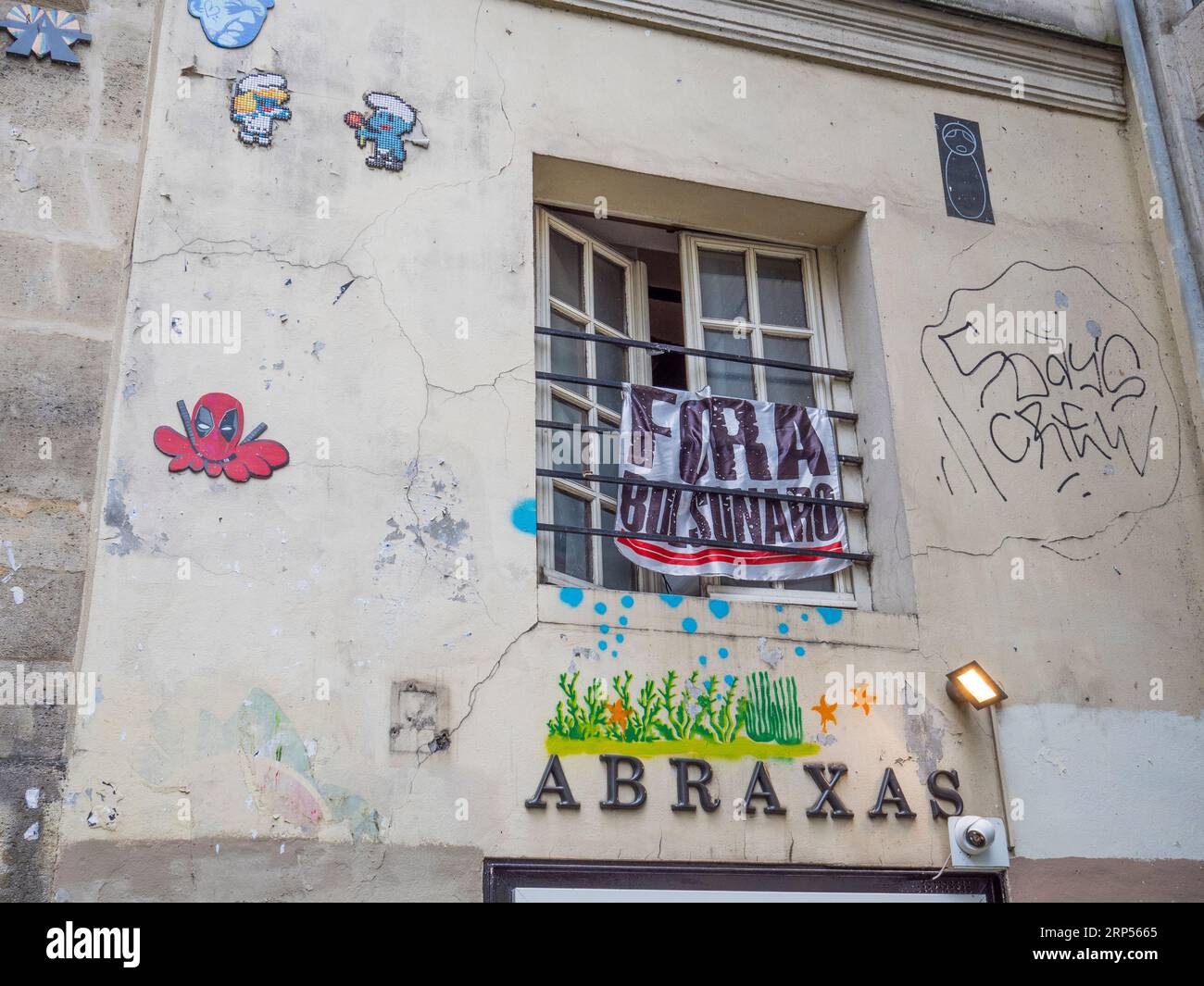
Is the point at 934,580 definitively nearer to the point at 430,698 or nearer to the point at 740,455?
the point at 740,455

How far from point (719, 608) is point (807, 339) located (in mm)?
1755

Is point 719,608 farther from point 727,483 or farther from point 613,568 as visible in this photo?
point 727,483

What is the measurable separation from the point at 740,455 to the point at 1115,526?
6.11ft

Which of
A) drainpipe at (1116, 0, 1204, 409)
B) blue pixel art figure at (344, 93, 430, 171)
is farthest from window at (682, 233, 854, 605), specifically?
drainpipe at (1116, 0, 1204, 409)

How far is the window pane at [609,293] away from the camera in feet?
22.1

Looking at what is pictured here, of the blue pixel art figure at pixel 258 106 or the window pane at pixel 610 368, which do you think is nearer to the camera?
the blue pixel art figure at pixel 258 106

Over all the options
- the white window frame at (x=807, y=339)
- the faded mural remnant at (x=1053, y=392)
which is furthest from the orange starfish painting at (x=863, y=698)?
the faded mural remnant at (x=1053, y=392)

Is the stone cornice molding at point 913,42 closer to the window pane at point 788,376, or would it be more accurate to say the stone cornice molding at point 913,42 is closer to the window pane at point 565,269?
the window pane at point 565,269

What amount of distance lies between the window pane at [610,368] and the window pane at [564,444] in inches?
9.6

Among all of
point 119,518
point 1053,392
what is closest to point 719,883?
point 119,518

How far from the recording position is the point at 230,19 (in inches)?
235

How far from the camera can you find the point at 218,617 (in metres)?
5.07

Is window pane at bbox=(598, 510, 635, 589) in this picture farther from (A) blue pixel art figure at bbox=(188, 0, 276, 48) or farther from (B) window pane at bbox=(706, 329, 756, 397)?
(A) blue pixel art figure at bbox=(188, 0, 276, 48)
